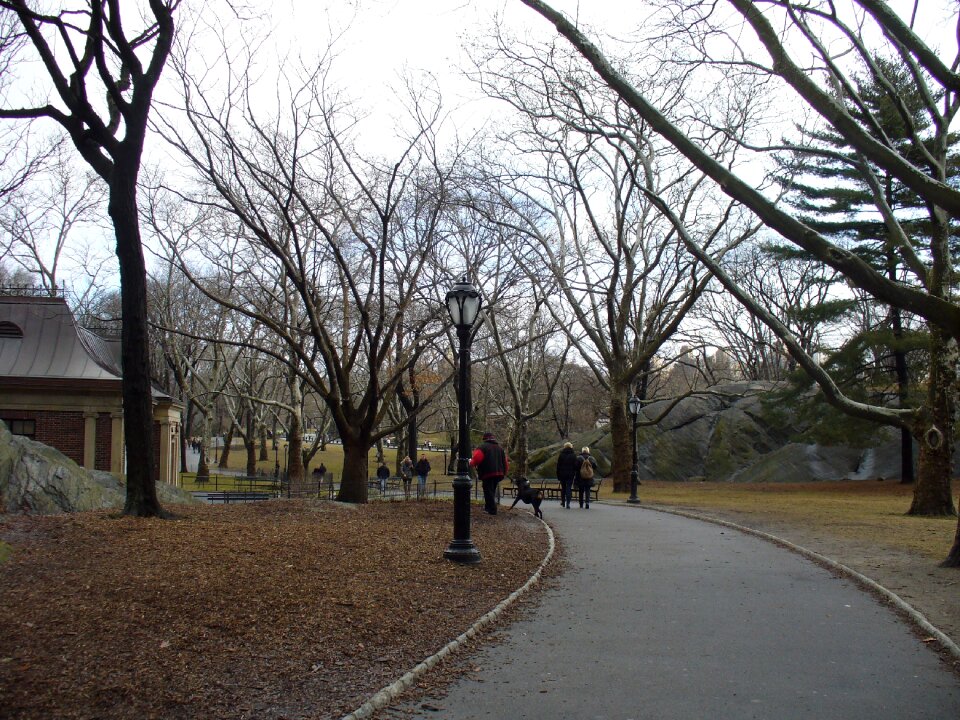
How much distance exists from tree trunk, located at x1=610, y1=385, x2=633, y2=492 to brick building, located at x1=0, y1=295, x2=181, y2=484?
1803 cm

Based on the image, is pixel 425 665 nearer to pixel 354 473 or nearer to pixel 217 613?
pixel 217 613

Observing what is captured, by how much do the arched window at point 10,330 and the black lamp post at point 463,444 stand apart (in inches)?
1051

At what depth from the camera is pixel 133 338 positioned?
12836 mm

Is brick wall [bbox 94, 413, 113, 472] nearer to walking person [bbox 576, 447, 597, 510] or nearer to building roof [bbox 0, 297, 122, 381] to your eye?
building roof [bbox 0, 297, 122, 381]

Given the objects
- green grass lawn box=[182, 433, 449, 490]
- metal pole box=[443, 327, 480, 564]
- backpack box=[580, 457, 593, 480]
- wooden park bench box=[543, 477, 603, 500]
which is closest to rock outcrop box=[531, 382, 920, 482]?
wooden park bench box=[543, 477, 603, 500]

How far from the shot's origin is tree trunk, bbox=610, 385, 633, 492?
107 feet

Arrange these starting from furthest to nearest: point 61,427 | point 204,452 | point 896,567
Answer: point 204,452
point 61,427
point 896,567

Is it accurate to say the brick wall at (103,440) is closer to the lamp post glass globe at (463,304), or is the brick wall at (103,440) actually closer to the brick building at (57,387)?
the brick building at (57,387)

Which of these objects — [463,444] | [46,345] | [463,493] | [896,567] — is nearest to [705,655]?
[463,493]

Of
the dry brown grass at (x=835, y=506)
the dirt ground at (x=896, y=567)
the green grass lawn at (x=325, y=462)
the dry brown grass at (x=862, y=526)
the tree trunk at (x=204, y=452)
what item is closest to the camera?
the dirt ground at (x=896, y=567)

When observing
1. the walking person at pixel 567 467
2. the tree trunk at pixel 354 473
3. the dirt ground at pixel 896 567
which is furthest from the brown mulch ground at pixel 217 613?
the walking person at pixel 567 467

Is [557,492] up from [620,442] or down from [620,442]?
down

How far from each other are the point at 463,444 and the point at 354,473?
31.6 feet

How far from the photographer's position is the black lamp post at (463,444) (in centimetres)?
1101
